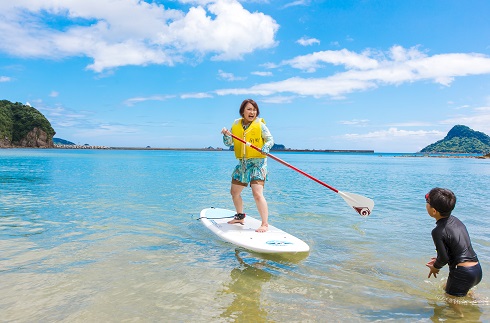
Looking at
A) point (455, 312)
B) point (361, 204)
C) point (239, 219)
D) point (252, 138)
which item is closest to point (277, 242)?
point (239, 219)

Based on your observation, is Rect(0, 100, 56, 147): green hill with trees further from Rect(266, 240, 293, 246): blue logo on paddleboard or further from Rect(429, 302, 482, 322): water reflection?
Rect(429, 302, 482, 322): water reflection

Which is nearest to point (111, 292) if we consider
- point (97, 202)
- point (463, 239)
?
point (463, 239)

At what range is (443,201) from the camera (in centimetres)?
404

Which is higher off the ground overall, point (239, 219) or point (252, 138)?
point (252, 138)

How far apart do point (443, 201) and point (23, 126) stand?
7870 inches

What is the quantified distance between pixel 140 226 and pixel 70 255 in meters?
2.62

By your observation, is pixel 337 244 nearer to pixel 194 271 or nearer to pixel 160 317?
pixel 194 271

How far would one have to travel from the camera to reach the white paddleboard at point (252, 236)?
608 cm

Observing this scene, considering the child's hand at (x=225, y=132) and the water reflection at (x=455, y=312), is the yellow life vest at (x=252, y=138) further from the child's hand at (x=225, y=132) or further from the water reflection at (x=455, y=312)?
the water reflection at (x=455, y=312)

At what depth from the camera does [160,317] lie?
3.83 metres

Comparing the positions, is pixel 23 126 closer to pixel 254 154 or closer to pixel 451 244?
pixel 254 154

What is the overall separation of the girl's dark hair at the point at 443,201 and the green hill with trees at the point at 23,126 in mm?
192145

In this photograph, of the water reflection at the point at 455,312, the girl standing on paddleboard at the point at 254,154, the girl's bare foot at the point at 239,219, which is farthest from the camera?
the girl's bare foot at the point at 239,219

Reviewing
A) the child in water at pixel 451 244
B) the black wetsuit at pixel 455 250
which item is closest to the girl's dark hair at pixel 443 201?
the child in water at pixel 451 244
